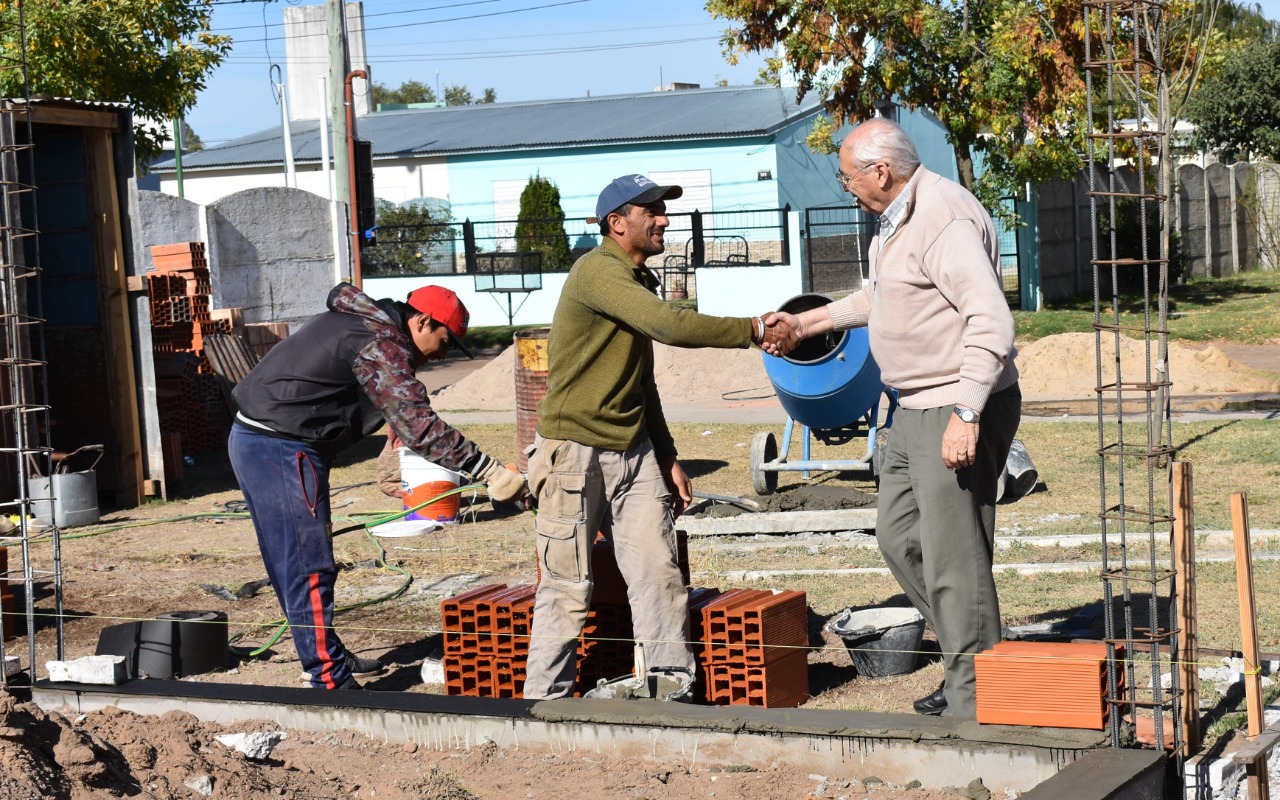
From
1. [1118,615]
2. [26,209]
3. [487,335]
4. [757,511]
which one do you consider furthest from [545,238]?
[1118,615]

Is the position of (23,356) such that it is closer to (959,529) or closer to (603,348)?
(603,348)

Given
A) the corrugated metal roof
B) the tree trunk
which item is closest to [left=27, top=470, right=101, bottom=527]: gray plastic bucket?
the tree trunk

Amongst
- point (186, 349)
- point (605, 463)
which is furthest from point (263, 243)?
point (605, 463)

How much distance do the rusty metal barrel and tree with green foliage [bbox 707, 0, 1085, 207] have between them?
→ 36.3ft

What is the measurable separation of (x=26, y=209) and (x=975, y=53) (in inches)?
550

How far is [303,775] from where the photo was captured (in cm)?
474

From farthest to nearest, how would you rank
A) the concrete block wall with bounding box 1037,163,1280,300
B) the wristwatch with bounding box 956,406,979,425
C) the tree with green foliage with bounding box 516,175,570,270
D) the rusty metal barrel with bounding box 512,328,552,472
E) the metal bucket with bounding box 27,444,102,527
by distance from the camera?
the tree with green foliage with bounding box 516,175,570,270
the concrete block wall with bounding box 1037,163,1280,300
the rusty metal barrel with bounding box 512,328,552,472
the metal bucket with bounding box 27,444,102,527
the wristwatch with bounding box 956,406,979,425

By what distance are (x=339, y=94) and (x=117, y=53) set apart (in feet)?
8.20

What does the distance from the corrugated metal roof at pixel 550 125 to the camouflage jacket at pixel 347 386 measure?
2784 cm

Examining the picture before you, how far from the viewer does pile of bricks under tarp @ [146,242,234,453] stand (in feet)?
45.1

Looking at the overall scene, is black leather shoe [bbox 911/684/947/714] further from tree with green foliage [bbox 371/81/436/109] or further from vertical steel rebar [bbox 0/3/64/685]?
tree with green foliage [bbox 371/81/436/109]

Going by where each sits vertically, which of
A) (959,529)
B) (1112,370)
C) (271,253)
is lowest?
(1112,370)

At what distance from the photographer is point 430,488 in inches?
402

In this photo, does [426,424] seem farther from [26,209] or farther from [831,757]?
[26,209]
